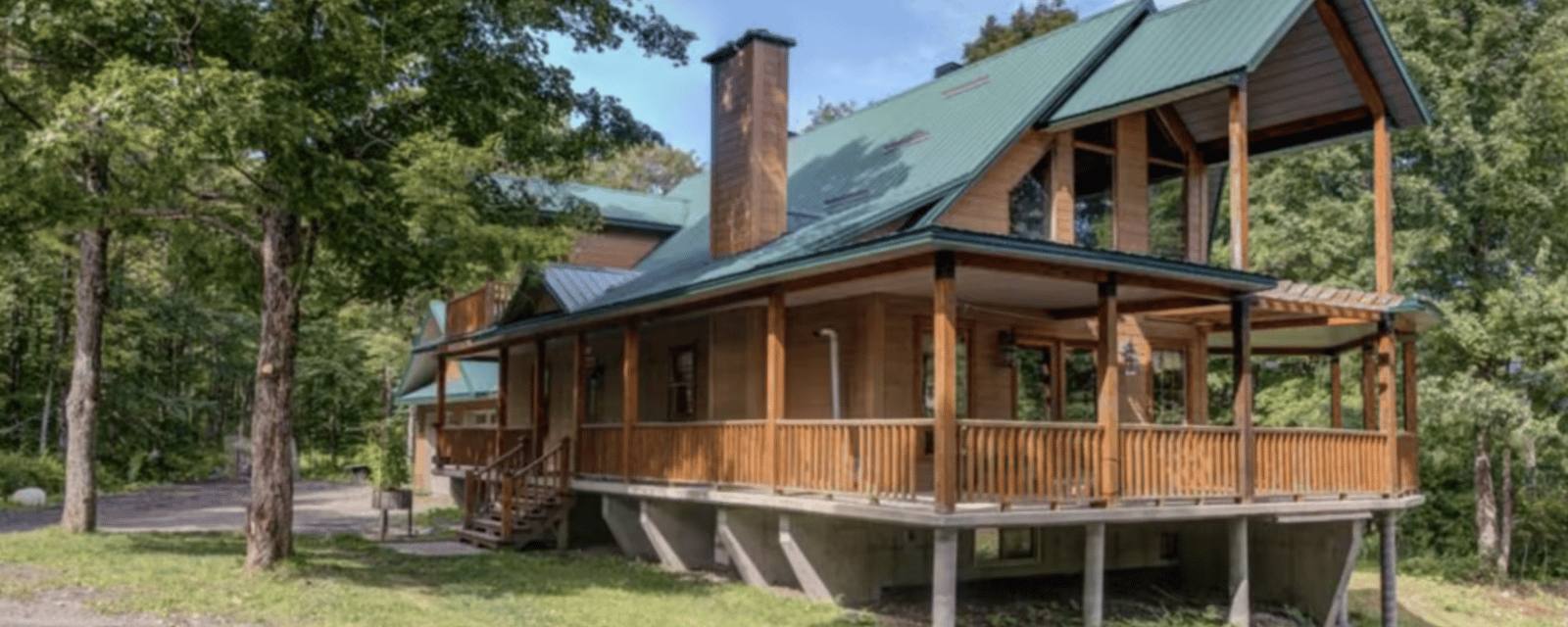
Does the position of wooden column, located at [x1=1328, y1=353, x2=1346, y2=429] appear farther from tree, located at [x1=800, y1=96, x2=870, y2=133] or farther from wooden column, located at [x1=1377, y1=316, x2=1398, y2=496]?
tree, located at [x1=800, y1=96, x2=870, y2=133]

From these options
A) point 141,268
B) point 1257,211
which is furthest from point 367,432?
point 1257,211

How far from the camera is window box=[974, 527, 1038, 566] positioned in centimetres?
1656

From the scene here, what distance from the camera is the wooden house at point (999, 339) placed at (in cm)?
1226

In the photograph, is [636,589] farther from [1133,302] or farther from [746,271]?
[1133,302]

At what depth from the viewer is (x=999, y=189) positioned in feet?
53.2

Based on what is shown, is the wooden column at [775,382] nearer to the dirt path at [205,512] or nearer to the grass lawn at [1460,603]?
the grass lawn at [1460,603]

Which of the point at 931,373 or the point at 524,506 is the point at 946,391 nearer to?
the point at 931,373

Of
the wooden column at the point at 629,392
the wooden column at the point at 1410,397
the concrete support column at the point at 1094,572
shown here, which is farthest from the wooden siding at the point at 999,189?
the wooden column at the point at 1410,397

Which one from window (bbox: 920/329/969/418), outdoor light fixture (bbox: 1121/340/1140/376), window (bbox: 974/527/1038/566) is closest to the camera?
window (bbox: 920/329/969/418)

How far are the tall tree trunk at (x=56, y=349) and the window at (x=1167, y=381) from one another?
98.9 ft

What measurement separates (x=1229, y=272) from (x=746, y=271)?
17.4 feet

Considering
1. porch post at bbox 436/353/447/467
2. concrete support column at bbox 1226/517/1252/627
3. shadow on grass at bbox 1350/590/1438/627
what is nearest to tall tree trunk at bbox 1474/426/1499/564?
shadow on grass at bbox 1350/590/1438/627

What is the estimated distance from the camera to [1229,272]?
1322cm

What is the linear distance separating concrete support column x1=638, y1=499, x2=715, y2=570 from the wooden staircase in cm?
211
